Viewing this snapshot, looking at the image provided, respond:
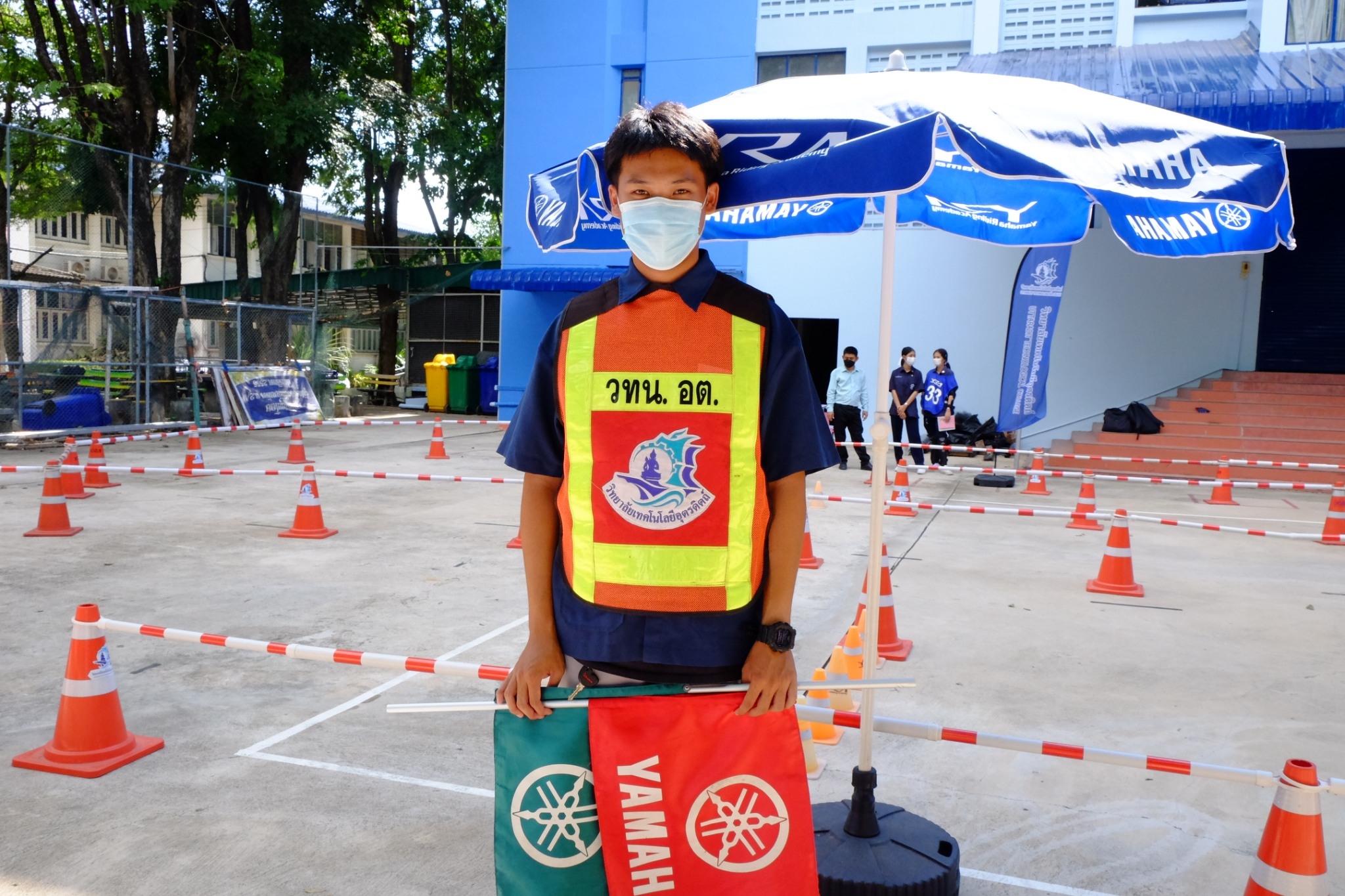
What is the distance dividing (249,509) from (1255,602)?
904cm

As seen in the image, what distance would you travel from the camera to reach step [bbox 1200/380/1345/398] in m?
16.9

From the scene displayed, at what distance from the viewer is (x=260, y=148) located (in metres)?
21.8

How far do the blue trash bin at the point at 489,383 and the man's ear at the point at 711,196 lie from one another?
919 inches

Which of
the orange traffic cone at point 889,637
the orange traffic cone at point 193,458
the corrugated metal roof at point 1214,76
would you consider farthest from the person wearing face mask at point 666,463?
the corrugated metal roof at point 1214,76

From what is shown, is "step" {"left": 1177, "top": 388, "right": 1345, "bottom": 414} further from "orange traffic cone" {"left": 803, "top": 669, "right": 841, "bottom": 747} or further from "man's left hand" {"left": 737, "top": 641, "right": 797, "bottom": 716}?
"man's left hand" {"left": 737, "top": 641, "right": 797, "bottom": 716}

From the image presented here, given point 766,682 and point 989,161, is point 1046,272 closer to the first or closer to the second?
point 989,161

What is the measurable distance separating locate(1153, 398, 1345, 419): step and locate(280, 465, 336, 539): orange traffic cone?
13.8 meters

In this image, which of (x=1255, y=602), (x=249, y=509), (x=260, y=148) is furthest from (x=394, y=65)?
(x=1255, y=602)

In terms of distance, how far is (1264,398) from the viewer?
1686cm

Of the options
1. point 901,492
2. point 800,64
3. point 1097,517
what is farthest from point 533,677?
point 800,64

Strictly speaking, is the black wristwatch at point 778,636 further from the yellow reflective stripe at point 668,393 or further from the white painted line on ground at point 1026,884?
the white painted line on ground at point 1026,884

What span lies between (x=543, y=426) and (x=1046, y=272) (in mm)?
13034

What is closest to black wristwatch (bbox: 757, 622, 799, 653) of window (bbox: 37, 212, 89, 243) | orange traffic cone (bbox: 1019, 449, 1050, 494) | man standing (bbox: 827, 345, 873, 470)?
orange traffic cone (bbox: 1019, 449, 1050, 494)

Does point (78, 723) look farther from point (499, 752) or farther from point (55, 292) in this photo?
point (55, 292)
